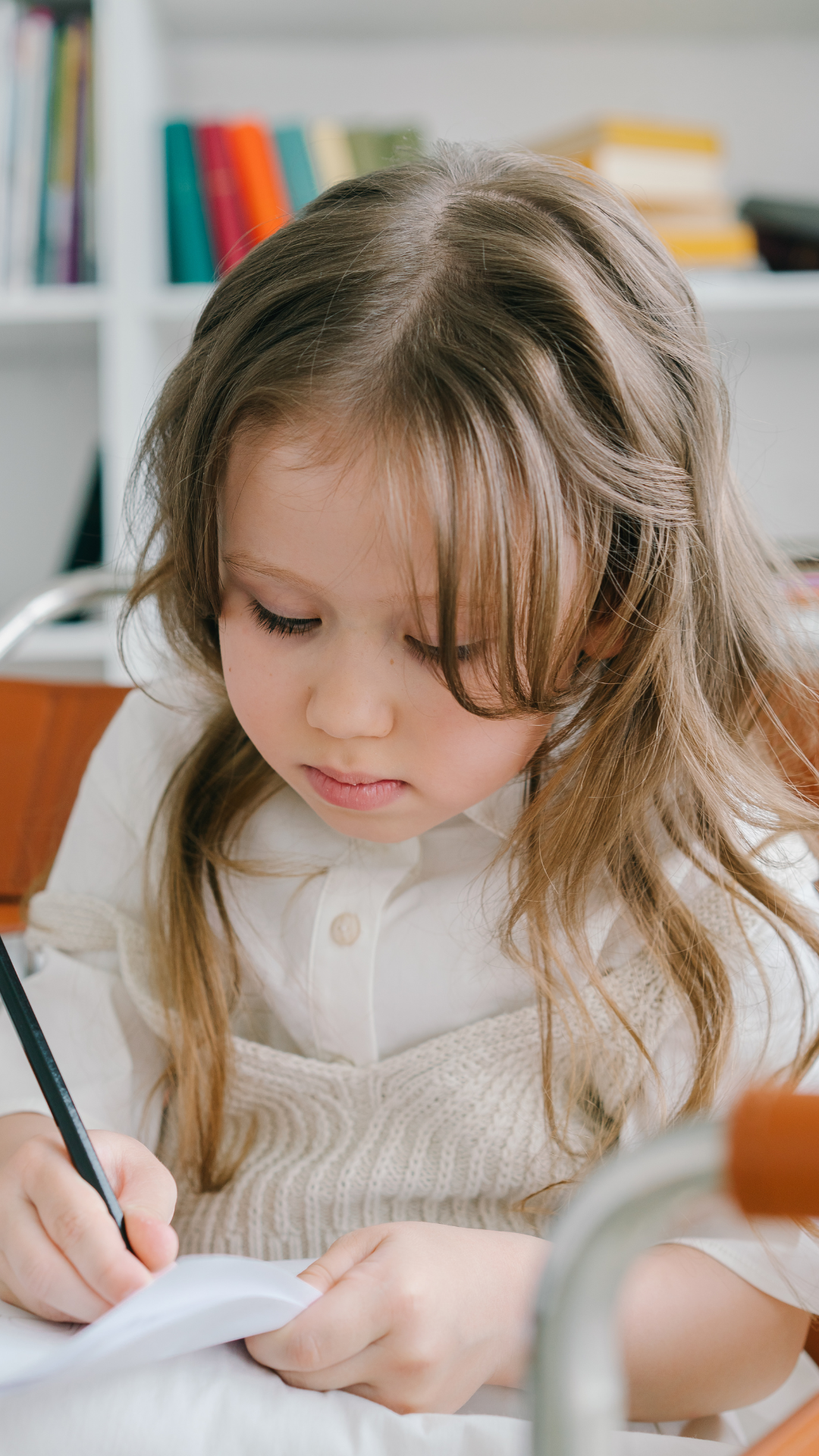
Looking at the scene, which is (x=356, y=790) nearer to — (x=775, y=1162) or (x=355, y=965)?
(x=355, y=965)

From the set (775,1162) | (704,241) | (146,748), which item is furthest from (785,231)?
(775,1162)

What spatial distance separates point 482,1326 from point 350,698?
0.25 metres

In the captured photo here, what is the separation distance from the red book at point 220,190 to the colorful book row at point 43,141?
124mm

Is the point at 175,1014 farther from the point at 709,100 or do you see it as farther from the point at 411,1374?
the point at 709,100

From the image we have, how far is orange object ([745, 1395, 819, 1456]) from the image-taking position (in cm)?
31

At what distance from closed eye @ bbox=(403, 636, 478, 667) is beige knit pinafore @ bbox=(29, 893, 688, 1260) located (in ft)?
0.66

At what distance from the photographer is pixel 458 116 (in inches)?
55.8

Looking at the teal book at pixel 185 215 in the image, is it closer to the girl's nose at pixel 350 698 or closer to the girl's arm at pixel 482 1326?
the girl's nose at pixel 350 698

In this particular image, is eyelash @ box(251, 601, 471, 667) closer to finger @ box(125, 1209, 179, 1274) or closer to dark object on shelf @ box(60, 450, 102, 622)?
finger @ box(125, 1209, 179, 1274)

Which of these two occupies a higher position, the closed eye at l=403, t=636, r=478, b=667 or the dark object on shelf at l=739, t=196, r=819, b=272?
the dark object on shelf at l=739, t=196, r=819, b=272

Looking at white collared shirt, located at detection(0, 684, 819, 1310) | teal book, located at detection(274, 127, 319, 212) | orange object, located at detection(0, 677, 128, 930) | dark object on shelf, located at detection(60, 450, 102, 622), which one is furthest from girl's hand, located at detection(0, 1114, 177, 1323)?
teal book, located at detection(274, 127, 319, 212)

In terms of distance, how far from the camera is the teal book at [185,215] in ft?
4.21

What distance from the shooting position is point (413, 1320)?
1.37ft

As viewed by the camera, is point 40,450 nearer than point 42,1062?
No
